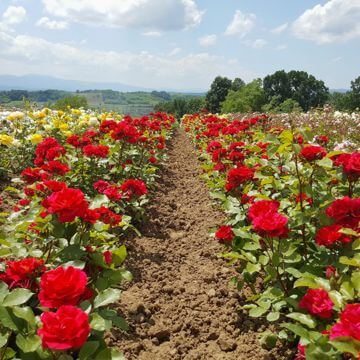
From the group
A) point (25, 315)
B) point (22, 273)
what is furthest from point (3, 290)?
point (25, 315)

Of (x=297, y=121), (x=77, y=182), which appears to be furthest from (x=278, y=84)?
(x=77, y=182)

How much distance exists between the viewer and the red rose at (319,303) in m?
1.60

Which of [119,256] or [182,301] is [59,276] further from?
[182,301]

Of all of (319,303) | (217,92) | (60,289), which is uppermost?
(217,92)

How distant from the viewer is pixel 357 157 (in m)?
2.06

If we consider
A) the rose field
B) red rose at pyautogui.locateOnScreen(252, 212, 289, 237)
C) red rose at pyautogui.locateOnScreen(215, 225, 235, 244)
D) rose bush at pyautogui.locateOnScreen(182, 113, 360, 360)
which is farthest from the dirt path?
red rose at pyautogui.locateOnScreen(252, 212, 289, 237)

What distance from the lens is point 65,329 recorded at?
42.4 inches

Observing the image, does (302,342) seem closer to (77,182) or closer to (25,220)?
(25,220)

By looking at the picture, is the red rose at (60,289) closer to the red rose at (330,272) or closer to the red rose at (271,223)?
the red rose at (271,223)

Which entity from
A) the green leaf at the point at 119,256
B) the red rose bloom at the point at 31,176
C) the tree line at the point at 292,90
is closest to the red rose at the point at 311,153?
the green leaf at the point at 119,256

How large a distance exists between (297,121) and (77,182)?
6.88 m

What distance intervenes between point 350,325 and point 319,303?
1.57ft

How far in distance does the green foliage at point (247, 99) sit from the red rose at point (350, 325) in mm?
35662

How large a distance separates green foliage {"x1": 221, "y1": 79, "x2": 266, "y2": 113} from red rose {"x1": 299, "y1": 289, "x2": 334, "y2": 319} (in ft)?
115
